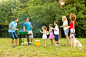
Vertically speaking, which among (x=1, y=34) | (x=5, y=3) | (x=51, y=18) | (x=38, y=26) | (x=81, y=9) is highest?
(x=5, y=3)

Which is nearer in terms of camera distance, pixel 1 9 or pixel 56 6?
pixel 56 6

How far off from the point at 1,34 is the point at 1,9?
5.19 meters

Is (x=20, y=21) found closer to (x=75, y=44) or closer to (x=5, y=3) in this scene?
(x=5, y=3)

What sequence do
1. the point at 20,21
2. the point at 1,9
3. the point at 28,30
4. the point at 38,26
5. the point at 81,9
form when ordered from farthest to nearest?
the point at 1,9 → the point at 20,21 → the point at 38,26 → the point at 81,9 → the point at 28,30

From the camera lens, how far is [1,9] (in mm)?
23219

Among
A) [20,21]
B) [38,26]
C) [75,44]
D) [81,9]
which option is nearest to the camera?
[75,44]

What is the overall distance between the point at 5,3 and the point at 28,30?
17.9 metres

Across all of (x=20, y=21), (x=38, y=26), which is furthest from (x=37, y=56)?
(x=20, y=21)

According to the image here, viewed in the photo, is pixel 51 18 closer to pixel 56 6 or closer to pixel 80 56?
pixel 56 6

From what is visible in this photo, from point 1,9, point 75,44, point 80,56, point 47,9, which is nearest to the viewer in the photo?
point 80,56

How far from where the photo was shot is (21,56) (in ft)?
13.3

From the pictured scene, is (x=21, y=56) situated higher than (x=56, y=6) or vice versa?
(x=56, y=6)

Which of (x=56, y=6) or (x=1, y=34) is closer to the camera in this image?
(x=56, y=6)

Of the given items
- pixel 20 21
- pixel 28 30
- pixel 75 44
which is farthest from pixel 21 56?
pixel 20 21
